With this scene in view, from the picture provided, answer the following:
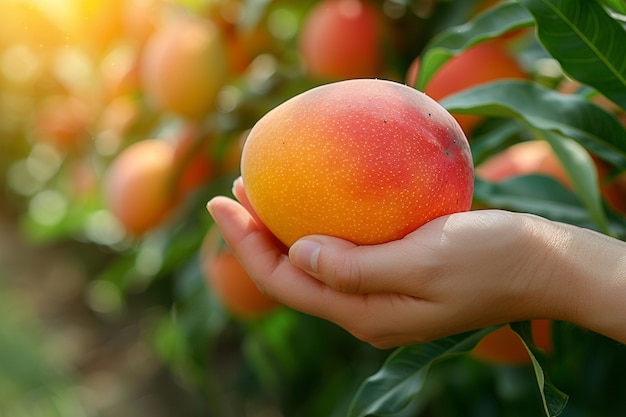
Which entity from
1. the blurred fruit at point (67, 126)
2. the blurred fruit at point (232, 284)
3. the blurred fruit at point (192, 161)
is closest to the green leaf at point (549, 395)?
the blurred fruit at point (232, 284)

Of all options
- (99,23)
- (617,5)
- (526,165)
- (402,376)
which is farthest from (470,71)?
(99,23)

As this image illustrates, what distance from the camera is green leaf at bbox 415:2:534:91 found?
0.65 meters

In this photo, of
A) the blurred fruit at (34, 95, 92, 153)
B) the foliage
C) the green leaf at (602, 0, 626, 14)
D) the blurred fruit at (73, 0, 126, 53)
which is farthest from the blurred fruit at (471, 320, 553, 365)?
the blurred fruit at (34, 95, 92, 153)

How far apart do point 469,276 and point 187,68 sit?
28.1 inches

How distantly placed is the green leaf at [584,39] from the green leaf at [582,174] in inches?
2.3

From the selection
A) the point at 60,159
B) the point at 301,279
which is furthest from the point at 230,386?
the point at 301,279

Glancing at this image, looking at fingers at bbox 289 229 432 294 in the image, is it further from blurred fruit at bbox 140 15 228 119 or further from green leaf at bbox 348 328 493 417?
blurred fruit at bbox 140 15 228 119

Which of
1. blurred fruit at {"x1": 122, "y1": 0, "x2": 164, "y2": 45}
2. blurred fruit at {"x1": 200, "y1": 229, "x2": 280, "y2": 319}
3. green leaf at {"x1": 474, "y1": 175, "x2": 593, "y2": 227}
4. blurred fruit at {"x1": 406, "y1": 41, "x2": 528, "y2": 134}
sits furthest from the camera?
blurred fruit at {"x1": 122, "y1": 0, "x2": 164, "y2": 45}

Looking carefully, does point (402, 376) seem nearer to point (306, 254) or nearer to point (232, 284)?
point (306, 254)

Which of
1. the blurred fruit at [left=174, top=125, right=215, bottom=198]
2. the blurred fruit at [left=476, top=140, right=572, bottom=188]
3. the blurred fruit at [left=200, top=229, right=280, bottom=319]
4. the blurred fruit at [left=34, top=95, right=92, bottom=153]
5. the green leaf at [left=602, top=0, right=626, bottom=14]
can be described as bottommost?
the blurred fruit at [left=34, top=95, right=92, bottom=153]

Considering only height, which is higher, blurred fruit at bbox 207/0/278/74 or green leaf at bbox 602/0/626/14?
green leaf at bbox 602/0/626/14

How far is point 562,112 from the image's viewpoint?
2.13 feet

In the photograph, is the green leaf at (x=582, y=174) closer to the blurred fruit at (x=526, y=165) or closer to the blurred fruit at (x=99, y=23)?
the blurred fruit at (x=526, y=165)

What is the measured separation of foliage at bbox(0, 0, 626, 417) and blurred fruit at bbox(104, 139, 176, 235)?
1.0 inches
